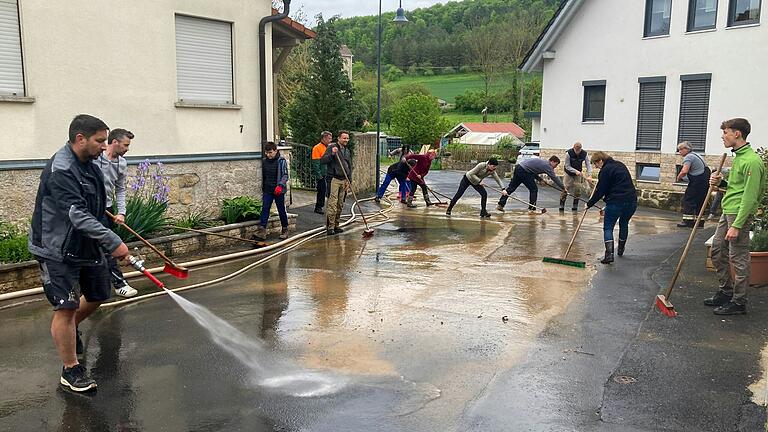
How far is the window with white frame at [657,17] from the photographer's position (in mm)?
19500

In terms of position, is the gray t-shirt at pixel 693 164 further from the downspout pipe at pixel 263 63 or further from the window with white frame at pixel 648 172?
the downspout pipe at pixel 263 63

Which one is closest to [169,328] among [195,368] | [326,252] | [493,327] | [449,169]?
[195,368]

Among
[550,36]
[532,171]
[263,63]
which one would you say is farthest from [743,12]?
[263,63]

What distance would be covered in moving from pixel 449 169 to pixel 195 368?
31678mm

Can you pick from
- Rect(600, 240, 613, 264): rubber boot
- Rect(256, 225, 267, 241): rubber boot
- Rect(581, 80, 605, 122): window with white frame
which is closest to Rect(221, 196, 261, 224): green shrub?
Rect(256, 225, 267, 241): rubber boot

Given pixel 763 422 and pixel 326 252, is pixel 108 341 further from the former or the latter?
pixel 763 422

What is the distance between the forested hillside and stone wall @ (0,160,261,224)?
41.2 m

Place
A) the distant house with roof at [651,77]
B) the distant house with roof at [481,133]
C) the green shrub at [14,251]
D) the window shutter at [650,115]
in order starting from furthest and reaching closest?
the distant house with roof at [481,133] < the window shutter at [650,115] < the distant house with roof at [651,77] < the green shrub at [14,251]

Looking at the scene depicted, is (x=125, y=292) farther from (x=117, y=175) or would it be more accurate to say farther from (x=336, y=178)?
(x=336, y=178)

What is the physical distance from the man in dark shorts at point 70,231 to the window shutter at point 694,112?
18.3 m

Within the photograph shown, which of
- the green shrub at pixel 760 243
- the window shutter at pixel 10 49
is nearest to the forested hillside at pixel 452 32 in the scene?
the window shutter at pixel 10 49

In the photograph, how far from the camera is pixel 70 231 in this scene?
446 centimetres

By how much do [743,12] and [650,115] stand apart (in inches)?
149

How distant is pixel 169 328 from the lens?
6125 mm
